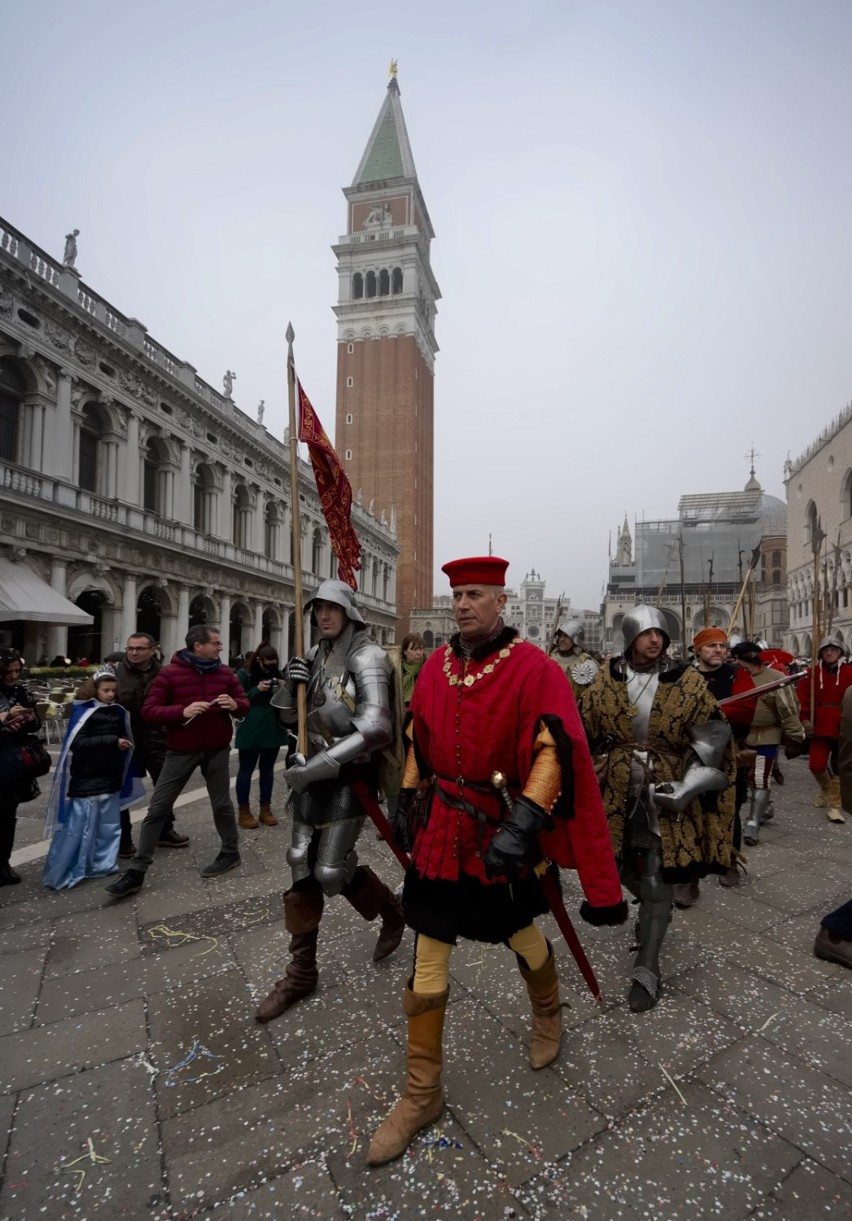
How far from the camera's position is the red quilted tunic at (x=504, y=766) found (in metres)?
2.30

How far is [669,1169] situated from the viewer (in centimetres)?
202

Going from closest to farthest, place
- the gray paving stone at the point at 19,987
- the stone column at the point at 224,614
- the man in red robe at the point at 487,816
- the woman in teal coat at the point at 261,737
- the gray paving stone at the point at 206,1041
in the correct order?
1. the man in red robe at the point at 487,816
2. the gray paving stone at the point at 206,1041
3. the gray paving stone at the point at 19,987
4. the woman in teal coat at the point at 261,737
5. the stone column at the point at 224,614

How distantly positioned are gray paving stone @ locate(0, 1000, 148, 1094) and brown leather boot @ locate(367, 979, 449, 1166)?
1.28 meters

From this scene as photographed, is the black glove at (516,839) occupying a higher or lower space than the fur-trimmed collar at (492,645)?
lower

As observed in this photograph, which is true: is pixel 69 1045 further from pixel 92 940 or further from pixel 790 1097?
pixel 790 1097

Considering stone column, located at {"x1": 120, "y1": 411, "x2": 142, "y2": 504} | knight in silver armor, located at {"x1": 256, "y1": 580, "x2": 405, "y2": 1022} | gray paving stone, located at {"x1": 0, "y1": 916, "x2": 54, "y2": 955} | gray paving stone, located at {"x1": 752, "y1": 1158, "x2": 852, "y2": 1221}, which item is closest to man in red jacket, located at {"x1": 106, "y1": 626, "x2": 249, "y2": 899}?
gray paving stone, located at {"x1": 0, "y1": 916, "x2": 54, "y2": 955}

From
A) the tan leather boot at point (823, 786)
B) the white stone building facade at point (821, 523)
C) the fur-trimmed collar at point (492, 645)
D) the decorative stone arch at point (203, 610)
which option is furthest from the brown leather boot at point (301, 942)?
the white stone building facade at point (821, 523)

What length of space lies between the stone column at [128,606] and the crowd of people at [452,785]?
1648cm

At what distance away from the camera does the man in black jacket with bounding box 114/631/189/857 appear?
546cm

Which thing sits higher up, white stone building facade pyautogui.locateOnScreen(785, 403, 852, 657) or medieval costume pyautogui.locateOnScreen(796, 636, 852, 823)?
white stone building facade pyautogui.locateOnScreen(785, 403, 852, 657)

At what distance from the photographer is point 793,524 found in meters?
54.2

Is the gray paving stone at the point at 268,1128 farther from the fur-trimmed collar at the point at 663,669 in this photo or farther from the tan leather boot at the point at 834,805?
the tan leather boot at the point at 834,805

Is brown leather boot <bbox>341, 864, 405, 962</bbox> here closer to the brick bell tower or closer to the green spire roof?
the brick bell tower

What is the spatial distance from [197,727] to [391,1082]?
118 inches
